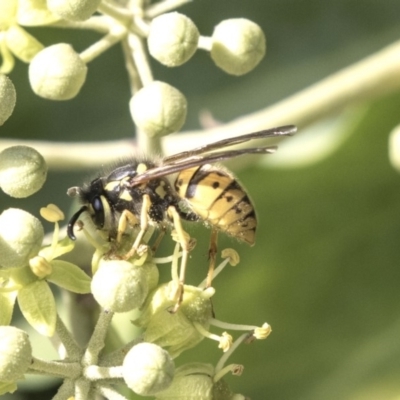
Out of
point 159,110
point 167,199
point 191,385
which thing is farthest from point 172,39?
point 191,385

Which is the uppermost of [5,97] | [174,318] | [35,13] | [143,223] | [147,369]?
[35,13]

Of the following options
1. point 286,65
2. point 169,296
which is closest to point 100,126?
point 286,65

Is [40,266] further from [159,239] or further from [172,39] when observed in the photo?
[172,39]

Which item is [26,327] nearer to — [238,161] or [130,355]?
[238,161]

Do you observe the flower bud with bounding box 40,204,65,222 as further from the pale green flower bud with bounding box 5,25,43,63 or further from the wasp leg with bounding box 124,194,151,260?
the pale green flower bud with bounding box 5,25,43,63

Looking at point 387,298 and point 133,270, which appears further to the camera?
point 387,298

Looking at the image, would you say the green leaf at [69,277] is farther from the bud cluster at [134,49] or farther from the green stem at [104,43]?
the green stem at [104,43]

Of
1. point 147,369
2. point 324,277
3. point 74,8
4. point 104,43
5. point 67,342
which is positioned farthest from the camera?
point 324,277
